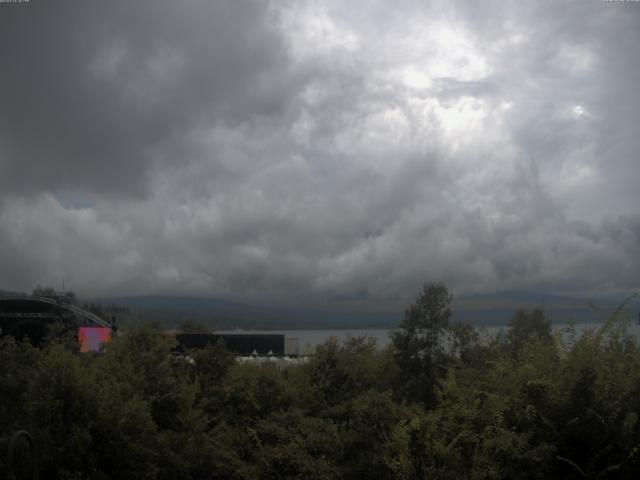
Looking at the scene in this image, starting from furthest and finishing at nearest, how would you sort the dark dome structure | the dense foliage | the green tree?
1. the dark dome structure
2. the green tree
3. the dense foliage

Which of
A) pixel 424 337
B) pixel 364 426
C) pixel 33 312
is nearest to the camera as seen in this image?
pixel 364 426

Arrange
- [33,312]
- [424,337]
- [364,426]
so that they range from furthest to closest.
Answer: [33,312] → [424,337] → [364,426]

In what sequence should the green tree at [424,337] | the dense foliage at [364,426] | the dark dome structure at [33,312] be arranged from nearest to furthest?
the dense foliage at [364,426] → the green tree at [424,337] → the dark dome structure at [33,312]

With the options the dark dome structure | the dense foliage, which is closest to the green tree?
the dense foliage

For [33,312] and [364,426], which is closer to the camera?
[364,426]

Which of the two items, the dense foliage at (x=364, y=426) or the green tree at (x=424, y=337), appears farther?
the green tree at (x=424, y=337)

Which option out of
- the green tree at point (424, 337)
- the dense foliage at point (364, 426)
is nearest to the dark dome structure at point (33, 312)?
the green tree at point (424, 337)

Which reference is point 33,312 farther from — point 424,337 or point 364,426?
point 364,426

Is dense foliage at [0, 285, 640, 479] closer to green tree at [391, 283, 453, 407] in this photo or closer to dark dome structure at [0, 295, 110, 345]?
green tree at [391, 283, 453, 407]

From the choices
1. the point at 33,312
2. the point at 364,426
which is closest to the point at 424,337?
the point at 364,426

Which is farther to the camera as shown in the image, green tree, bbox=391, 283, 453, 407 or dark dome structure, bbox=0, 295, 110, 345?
dark dome structure, bbox=0, 295, 110, 345

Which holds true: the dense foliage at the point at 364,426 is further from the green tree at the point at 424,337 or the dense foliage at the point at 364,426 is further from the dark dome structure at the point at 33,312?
the dark dome structure at the point at 33,312

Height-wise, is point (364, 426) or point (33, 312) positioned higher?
point (33, 312)

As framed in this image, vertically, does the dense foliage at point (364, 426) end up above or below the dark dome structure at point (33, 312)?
below
